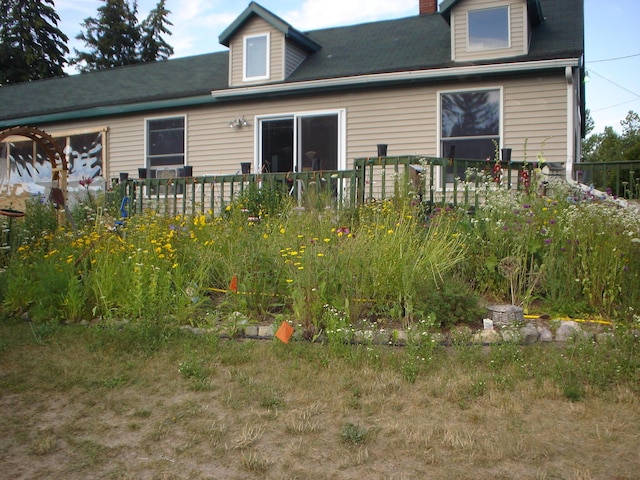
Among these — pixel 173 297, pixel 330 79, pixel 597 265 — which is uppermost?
pixel 330 79

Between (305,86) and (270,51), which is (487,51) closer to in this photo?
(305,86)

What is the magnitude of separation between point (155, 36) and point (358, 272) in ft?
108

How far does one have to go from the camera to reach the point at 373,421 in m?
3.03

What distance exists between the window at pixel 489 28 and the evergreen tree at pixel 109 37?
2687cm

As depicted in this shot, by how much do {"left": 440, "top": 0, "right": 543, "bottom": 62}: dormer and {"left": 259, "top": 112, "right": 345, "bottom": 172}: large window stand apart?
262cm

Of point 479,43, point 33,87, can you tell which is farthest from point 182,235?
point 33,87

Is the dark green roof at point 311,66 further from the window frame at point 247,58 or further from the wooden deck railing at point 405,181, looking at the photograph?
the wooden deck railing at point 405,181

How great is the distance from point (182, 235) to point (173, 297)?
1552 mm

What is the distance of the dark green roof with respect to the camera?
10695 millimetres

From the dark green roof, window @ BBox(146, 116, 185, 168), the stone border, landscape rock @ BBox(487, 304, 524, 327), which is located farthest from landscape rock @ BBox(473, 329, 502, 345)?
window @ BBox(146, 116, 185, 168)

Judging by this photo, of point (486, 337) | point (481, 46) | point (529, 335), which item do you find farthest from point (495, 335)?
point (481, 46)

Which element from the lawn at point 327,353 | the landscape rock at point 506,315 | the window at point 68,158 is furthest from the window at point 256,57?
the landscape rock at point 506,315

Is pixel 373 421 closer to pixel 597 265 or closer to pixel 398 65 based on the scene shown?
pixel 597 265

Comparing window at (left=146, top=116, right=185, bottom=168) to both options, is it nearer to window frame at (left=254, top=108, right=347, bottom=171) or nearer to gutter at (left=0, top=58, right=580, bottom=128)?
gutter at (left=0, top=58, right=580, bottom=128)
